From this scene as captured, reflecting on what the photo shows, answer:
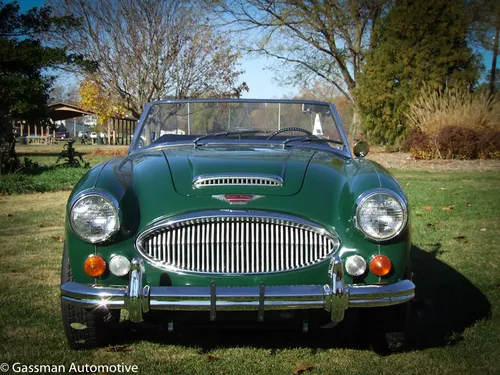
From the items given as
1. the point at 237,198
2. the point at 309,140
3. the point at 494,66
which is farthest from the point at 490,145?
the point at 237,198

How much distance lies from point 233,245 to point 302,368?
2.61 ft

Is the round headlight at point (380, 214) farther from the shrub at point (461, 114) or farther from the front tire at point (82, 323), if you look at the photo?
the shrub at point (461, 114)

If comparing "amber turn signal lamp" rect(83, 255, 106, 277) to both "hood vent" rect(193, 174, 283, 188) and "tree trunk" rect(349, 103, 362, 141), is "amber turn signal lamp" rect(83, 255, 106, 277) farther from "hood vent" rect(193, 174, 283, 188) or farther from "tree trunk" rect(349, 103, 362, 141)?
"tree trunk" rect(349, 103, 362, 141)

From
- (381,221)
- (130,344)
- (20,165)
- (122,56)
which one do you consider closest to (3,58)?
(20,165)

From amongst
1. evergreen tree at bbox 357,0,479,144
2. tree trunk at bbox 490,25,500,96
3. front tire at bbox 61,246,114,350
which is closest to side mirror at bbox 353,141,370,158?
front tire at bbox 61,246,114,350

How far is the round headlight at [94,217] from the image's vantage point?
2896 millimetres

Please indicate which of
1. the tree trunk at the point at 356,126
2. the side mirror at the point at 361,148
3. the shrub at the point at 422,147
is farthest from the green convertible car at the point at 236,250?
the tree trunk at the point at 356,126

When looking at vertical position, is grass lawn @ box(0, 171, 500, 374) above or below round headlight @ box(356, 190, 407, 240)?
Result: below

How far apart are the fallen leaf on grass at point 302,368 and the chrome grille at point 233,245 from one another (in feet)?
1.95

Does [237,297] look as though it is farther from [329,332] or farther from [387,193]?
[329,332]

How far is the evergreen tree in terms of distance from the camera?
24.6 m

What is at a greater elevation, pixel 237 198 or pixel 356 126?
pixel 356 126

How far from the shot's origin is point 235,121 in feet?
15.4

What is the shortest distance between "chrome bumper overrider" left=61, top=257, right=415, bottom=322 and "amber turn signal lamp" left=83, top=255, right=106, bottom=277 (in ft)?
0.34
